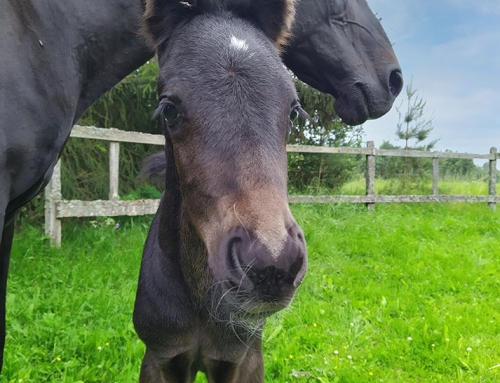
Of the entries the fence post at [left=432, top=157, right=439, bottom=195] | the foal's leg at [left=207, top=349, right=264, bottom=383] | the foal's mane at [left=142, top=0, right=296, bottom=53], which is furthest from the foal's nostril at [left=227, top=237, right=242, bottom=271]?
the fence post at [left=432, top=157, right=439, bottom=195]

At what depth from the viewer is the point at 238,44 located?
4.43ft

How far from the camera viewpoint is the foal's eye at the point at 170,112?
53.0 inches

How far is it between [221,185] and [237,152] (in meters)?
0.10

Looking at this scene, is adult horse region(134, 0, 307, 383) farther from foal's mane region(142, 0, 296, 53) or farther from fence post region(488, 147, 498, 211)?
fence post region(488, 147, 498, 211)

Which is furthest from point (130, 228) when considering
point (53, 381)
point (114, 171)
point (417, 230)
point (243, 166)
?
point (243, 166)

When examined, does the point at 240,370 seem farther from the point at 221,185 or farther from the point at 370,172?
the point at 370,172

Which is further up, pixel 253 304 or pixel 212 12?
pixel 212 12

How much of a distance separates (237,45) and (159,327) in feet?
3.99

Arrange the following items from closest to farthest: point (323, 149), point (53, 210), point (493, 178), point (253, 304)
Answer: point (253, 304) < point (53, 210) < point (323, 149) < point (493, 178)

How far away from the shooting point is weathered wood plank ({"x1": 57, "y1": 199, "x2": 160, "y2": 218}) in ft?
15.1

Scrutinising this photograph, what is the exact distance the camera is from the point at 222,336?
1841 mm

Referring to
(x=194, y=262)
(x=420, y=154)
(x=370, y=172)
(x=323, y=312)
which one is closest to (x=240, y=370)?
(x=194, y=262)

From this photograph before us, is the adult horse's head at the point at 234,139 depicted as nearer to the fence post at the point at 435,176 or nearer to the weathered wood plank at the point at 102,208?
the weathered wood plank at the point at 102,208

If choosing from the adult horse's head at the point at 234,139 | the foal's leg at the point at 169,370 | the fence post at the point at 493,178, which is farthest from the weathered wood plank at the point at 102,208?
the fence post at the point at 493,178
